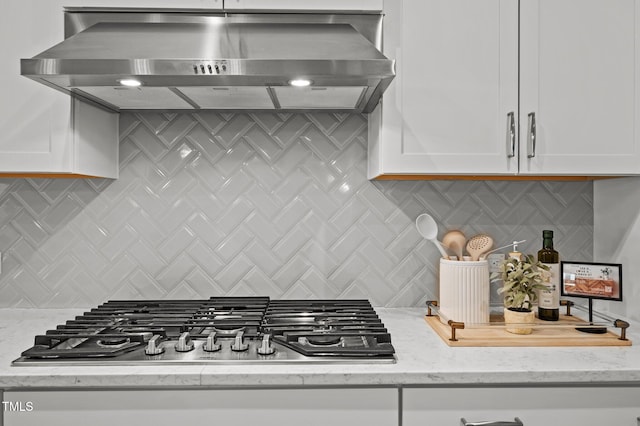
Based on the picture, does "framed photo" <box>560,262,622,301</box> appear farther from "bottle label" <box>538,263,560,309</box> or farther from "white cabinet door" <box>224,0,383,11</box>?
"white cabinet door" <box>224,0,383,11</box>

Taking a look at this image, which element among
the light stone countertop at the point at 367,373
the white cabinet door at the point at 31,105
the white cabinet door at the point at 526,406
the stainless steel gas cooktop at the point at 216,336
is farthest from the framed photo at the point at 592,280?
the white cabinet door at the point at 31,105

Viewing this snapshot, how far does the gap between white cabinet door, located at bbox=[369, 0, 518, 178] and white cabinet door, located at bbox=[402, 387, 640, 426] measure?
0.72m

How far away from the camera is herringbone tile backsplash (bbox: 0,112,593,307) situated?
1.95 metres

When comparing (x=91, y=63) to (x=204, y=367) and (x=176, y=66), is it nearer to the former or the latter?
(x=176, y=66)

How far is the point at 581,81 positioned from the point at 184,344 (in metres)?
1.55

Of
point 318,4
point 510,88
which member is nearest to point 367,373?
point 510,88

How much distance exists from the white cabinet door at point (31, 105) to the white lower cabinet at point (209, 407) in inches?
30.2

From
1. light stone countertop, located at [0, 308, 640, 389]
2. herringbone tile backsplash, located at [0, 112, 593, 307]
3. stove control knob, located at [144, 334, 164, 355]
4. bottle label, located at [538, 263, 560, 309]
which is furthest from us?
herringbone tile backsplash, located at [0, 112, 593, 307]

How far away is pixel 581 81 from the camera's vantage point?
1595 millimetres

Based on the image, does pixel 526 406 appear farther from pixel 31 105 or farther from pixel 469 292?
pixel 31 105

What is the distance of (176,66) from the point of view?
134 cm

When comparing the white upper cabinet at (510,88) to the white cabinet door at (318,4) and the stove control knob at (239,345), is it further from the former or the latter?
the stove control knob at (239,345)

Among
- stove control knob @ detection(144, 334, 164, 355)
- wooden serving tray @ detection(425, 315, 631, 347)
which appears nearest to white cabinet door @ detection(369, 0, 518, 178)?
wooden serving tray @ detection(425, 315, 631, 347)

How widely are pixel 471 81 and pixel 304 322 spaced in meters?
1.00
